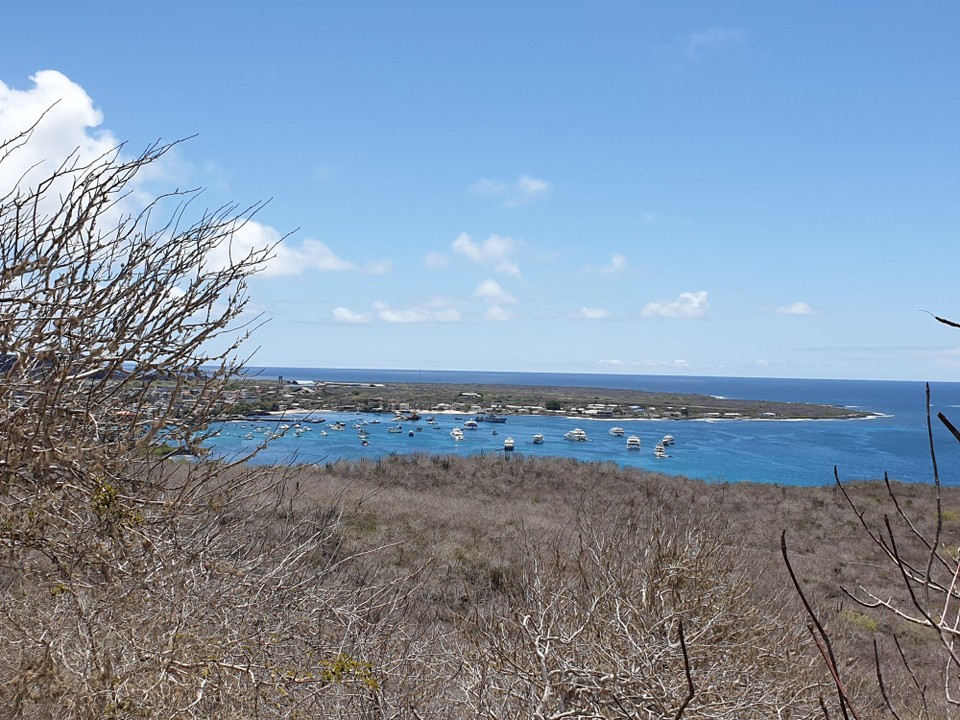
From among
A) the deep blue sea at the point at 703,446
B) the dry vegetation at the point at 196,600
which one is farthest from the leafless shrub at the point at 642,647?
the deep blue sea at the point at 703,446

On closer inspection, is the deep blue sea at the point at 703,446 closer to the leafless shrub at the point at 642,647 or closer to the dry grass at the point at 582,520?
the dry grass at the point at 582,520

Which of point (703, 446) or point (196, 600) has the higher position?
point (196, 600)

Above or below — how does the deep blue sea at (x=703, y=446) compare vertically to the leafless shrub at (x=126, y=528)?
below

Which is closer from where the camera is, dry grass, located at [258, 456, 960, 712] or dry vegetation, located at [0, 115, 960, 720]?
dry vegetation, located at [0, 115, 960, 720]

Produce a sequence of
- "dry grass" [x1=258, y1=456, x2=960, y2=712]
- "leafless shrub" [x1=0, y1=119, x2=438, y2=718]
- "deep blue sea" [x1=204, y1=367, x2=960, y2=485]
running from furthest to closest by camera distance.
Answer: "deep blue sea" [x1=204, y1=367, x2=960, y2=485] → "dry grass" [x1=258, y1=456, x2=960, y2=712] → "leafless shrub" [x1=0, y1=119, x2=438, y2=718]

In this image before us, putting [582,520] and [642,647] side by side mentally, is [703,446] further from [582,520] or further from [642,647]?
[642,647]

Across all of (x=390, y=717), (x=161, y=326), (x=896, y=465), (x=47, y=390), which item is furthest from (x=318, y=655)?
(x=896, y=465)

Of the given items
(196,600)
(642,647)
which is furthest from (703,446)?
(196,600)

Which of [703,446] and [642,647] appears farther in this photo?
[703,446]

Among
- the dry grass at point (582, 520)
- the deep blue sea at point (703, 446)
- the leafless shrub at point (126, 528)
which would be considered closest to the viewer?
the leafless shrub at point (126, 528)

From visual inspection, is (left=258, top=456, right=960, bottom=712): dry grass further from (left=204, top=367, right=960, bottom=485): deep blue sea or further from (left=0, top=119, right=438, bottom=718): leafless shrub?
(left=204, top=367, right=960, bottom=485): deep blue sea

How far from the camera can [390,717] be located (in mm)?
6434

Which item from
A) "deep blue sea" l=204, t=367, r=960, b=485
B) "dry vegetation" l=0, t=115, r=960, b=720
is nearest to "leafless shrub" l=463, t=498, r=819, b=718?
"dry vegetation" l=0, t=115, r=960, b=720

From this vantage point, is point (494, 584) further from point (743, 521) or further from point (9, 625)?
point (743, 521)
